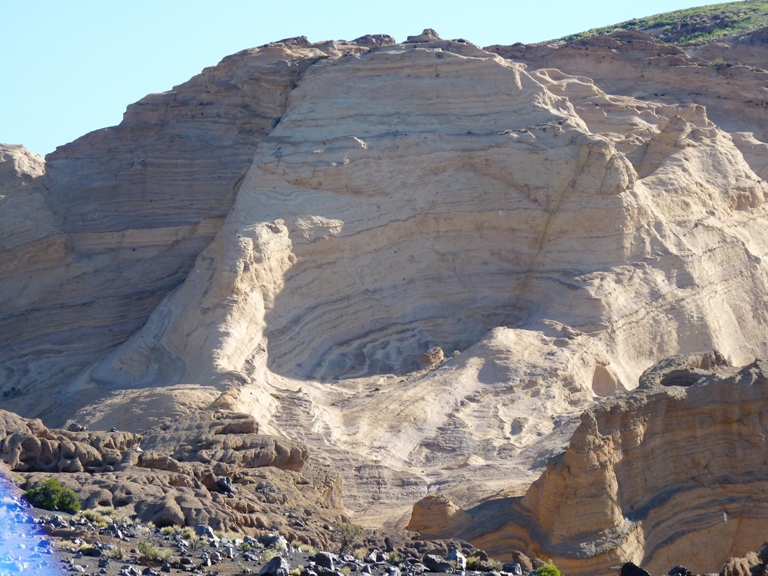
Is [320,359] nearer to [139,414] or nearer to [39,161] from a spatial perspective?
[139,414]

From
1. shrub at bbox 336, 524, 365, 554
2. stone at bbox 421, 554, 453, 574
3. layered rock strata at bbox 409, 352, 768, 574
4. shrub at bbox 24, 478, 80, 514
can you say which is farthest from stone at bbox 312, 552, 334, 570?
layered rock strata at bbox 409, 352, 768, 574

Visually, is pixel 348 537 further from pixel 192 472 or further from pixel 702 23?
pixel 702 23

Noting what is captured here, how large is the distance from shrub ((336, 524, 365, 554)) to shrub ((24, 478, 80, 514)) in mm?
3782

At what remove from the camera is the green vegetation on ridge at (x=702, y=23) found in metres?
90.1

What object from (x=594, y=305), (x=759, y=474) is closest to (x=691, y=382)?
(x=759, y=474)

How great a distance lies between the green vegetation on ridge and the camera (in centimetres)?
9006

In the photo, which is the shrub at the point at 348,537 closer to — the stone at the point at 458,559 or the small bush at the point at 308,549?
the small bush at the point at 308,549

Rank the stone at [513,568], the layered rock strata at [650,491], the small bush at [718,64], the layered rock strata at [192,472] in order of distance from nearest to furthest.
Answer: the stone at [513,568]
the layered rock strata at [192,472]
the layered rock strata at [650,491]
the small bush at [718,64]

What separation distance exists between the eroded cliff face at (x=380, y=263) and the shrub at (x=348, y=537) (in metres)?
7.97

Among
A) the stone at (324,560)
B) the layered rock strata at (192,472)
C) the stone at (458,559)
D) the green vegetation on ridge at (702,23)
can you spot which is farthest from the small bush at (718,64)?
the stone at (324,560)

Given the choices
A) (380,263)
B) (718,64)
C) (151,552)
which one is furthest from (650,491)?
(718,64)

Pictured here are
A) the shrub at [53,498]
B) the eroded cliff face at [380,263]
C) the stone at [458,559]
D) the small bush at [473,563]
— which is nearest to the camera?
the stone at [458,559]

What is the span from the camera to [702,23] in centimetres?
9338

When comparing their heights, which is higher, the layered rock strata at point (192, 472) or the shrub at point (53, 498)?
the layered rock strata at point (192, 472)
